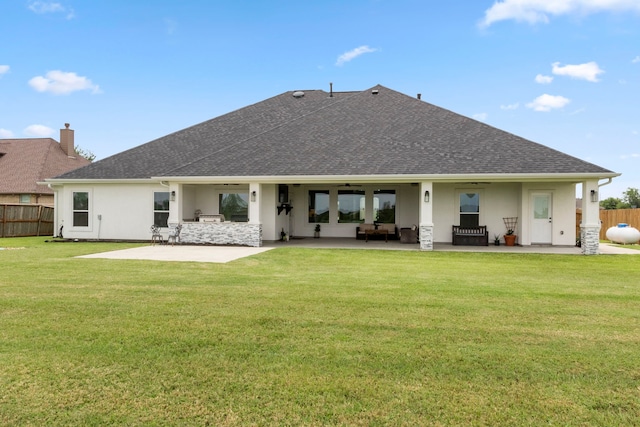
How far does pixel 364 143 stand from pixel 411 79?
11012 millimetres

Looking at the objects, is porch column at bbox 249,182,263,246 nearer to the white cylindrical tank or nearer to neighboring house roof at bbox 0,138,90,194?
the white cylindrical tank

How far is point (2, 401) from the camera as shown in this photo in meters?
2.83

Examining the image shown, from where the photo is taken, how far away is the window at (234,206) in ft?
53.1

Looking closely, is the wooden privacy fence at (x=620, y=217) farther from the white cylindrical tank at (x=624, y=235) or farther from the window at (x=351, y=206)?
the window at (x=351, y=206)

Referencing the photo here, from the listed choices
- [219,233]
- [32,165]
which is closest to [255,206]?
[219,233]

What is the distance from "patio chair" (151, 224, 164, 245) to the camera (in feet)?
49.2

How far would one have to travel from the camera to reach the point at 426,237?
43.5 ft

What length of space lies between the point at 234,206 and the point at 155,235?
3230mm

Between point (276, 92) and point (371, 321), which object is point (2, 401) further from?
point (276, 92)

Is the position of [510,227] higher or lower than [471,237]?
higher

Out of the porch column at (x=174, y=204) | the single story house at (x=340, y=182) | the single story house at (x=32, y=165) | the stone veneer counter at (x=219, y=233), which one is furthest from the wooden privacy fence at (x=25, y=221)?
the stone veneer counter at (x=219, y=233)

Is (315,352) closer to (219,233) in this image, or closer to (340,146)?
(219,233)

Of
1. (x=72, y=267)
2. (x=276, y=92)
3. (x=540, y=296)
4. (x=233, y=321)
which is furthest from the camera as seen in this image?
(x=276, y=92)

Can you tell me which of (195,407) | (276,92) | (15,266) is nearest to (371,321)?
(195,407)
